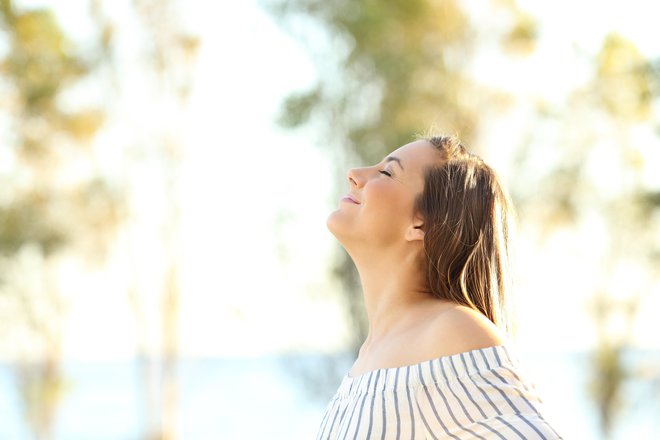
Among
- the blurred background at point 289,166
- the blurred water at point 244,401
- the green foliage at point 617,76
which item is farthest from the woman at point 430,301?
the green foliage at point 617,76

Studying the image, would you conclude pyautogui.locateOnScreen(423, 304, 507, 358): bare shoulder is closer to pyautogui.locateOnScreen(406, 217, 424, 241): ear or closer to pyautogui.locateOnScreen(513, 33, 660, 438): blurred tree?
pyautogui.locateOnScreen(406, 217, 424, 241): ear

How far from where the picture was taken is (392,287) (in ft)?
5.15

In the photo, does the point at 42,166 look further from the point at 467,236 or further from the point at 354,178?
the point at 467,236

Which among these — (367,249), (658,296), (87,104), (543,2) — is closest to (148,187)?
(87,104)

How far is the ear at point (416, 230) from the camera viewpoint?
152cm

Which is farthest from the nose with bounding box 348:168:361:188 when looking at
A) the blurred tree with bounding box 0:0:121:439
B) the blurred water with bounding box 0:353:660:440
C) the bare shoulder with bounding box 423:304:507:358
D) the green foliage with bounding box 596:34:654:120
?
the blurred tree with bounding box 0:0:121:439

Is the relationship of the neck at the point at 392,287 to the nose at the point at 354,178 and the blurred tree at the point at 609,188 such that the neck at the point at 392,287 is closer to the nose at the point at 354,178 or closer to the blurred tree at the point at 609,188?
the nose at the point at 354,178

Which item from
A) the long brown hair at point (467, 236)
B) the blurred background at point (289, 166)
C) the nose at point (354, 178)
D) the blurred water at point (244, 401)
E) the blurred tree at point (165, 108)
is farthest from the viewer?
the blurred tree at point (165, 108)

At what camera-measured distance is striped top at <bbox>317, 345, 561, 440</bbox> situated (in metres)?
1.27

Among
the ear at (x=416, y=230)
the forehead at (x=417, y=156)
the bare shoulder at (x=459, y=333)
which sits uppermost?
the forehead at (x=417, y=156)

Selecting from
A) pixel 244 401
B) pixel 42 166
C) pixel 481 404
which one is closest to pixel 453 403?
pixel 481 404

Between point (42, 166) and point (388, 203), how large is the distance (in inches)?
387

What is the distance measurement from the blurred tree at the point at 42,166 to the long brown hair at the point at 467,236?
9379 mm

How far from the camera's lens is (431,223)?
4.96 ft
